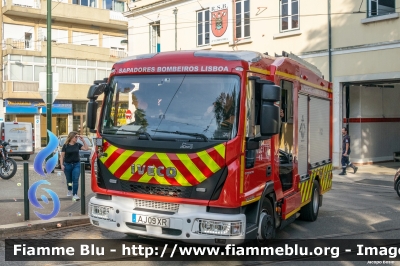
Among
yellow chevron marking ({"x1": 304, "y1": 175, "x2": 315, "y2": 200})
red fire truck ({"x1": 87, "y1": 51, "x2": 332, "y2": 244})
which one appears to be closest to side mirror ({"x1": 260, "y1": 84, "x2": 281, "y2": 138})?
red fire truck ({"x1": 87, "y1": 51, "x2": 332, "y2": 244})

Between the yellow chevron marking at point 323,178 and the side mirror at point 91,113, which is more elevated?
the side mirror at point 91,113

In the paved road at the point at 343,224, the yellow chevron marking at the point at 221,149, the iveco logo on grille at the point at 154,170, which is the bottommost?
the paved road at the point at 343,224

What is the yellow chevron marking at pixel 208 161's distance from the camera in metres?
6.09

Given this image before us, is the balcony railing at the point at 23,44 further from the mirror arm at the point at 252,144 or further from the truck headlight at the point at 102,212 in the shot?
the mirror arm at the point at 252,144

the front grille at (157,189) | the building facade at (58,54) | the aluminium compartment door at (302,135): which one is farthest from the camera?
the building facade at (58,54)

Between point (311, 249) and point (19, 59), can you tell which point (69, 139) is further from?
point (19, 59)

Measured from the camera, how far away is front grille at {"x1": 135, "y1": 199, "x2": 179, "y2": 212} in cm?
624

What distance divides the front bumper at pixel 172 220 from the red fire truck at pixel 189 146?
0.04 ft

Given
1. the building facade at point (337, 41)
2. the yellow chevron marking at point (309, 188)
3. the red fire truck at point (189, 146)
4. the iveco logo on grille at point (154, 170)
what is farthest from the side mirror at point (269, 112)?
the building facade at point (337, 41)

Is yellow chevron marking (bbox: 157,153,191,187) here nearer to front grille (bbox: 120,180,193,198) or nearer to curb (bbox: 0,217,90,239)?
front grille (bbox: 120,180,193,198)

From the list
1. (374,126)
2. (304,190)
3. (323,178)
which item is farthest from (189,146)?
(374,126)

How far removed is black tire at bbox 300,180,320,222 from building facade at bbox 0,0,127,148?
98.9 ft

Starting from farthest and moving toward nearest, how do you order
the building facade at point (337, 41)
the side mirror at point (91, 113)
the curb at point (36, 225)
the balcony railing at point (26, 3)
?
the balcony railing at point (26, 3), the building facade at point (337, 41), the curb at point (36, 225), the side mirror at point (91, 113)

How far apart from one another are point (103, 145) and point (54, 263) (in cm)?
164
